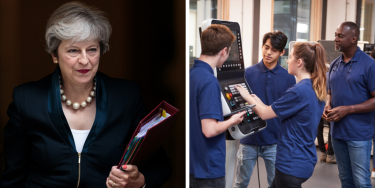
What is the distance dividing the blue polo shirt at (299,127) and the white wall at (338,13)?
19.5 ft

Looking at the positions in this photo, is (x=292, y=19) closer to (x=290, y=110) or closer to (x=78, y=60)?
(x=290, y=110)

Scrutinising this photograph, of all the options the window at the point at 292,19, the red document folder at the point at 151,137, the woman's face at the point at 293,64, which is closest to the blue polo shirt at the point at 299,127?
the woman's face at the point at 293,64

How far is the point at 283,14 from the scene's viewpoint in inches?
266

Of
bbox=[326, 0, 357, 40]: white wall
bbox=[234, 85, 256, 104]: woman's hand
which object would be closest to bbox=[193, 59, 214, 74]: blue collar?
bbox=[234, 85, 256, 104]: woman's hand

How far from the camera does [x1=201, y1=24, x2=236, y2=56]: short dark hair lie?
66.0 inches

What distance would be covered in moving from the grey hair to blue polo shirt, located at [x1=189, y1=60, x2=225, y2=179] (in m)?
0.66

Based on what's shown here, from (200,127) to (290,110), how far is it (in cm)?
64

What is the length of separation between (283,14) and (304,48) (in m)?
5.12

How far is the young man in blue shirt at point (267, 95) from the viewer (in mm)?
2412

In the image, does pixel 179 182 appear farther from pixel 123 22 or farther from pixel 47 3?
pixel 47 3

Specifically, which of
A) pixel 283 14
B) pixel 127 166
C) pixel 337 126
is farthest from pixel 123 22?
pixel 283 14

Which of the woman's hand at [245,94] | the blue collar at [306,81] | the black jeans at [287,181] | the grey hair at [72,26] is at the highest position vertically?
the grey hair at [72,26]

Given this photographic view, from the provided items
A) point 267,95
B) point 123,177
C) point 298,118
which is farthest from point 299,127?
point 123,177

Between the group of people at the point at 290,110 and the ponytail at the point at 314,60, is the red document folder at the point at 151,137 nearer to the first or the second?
the group of people at the point at 290,110
